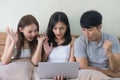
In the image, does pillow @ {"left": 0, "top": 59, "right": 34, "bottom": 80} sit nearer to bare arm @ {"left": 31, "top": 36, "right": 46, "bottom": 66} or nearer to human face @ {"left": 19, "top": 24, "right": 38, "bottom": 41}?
bare arm @ {"left": 31, "top": 36, "right": 46, "bottom": 66}

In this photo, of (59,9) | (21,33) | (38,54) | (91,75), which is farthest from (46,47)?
(91,75)

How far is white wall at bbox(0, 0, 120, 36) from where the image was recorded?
2.20 m

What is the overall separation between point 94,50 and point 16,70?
575 mm

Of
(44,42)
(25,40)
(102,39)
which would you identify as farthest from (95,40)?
(25,40)

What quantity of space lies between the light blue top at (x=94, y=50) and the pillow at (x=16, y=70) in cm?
36

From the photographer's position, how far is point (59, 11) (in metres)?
2.19

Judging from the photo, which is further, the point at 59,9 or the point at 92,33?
the point at 59,9

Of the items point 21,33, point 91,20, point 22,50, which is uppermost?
point 91,20

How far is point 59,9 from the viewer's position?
222cm

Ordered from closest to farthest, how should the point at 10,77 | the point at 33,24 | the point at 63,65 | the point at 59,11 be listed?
the point at 63,65 < the point at 10,77 < the point at 33,24 < the point at 59,11

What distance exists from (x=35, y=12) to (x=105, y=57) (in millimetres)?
687

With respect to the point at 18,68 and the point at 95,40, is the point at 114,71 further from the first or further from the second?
the point at 18,68

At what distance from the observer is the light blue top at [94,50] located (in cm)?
198

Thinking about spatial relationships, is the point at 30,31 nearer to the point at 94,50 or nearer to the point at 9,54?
the point at 9,54
